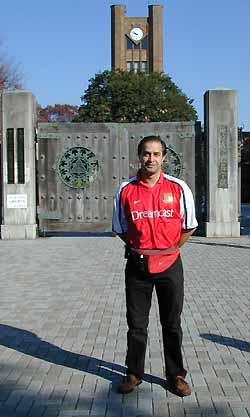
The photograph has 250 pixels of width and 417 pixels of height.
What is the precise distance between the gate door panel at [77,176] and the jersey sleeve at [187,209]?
37.6 feet

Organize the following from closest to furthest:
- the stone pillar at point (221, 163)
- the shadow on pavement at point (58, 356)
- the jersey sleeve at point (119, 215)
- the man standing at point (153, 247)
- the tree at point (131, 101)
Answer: the man standing at point (153, 247)
the jersey sleeve at point (119, 215)
the shadow on pavement at point (58, 356)
the stone pillar at point (221, 163)
the tree at point (131, 101)

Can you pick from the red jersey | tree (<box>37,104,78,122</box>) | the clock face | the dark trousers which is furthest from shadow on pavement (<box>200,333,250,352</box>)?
the clock face

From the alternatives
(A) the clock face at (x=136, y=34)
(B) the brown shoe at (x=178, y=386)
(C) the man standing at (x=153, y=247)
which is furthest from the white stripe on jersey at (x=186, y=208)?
(A) the clock face at (x=136, y=34)

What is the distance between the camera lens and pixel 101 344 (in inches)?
217

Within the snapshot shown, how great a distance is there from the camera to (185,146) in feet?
51.8

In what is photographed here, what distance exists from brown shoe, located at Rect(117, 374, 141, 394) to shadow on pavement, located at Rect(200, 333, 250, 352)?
1398 millimetres

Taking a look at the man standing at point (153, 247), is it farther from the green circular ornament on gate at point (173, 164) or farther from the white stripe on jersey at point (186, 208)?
the green circular ornament on gate at point (173, 164)

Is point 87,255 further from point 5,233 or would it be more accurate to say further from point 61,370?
point 61,370

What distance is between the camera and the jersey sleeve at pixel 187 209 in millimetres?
4227

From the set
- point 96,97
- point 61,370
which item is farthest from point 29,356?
point 96,97

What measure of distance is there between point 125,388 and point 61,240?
11439 millimetres

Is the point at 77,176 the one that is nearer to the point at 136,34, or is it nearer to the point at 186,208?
the point at 186,208

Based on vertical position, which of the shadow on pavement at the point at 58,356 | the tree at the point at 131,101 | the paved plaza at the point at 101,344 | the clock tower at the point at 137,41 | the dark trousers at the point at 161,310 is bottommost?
the shadow on pavement at the point at 58,356

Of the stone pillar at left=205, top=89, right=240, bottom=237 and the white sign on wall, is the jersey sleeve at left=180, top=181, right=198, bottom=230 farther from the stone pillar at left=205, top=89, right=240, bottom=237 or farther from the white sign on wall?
the white sign on wall
